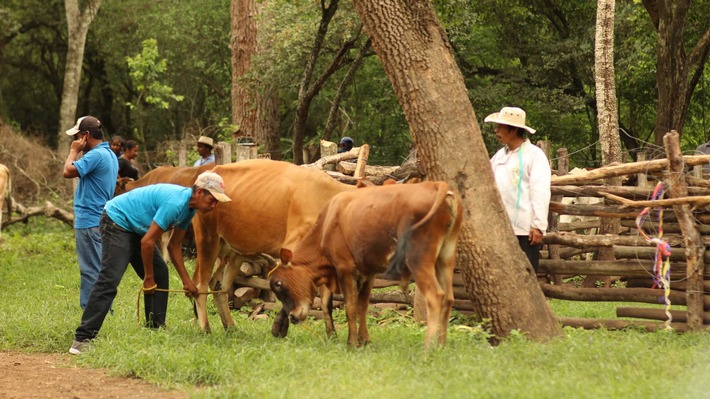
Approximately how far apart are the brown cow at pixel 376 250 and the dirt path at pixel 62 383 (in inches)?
59.1

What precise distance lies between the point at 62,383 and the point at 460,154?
3.77 meters

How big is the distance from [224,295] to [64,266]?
7.41 m

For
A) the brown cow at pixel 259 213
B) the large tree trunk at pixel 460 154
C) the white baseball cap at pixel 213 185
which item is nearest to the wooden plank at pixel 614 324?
the large tree trunk at pixel 460 154

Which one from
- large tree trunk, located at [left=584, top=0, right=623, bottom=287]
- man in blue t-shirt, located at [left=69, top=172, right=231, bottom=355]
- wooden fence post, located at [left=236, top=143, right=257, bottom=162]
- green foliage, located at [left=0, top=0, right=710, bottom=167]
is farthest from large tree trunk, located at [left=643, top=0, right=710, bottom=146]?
man in blue t-shirt, located at [left=69, top=172, right=231, bottom=355]

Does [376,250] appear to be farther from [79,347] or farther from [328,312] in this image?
[79,347]

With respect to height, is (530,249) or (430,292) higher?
(530,249)

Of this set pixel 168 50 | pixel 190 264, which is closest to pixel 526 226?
pixel 190 264

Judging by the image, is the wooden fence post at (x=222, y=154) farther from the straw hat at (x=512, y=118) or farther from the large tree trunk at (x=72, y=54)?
the large tree trunk at (x=72, y=54)

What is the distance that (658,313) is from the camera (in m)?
8.95

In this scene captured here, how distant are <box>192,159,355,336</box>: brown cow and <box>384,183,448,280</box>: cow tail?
211cm

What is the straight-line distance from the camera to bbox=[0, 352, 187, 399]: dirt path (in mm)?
7414

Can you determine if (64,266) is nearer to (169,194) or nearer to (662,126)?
(169,194)

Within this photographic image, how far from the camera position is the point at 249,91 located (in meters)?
20.3

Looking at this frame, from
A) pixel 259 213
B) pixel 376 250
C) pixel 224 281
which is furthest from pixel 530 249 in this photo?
pixel 224 281
